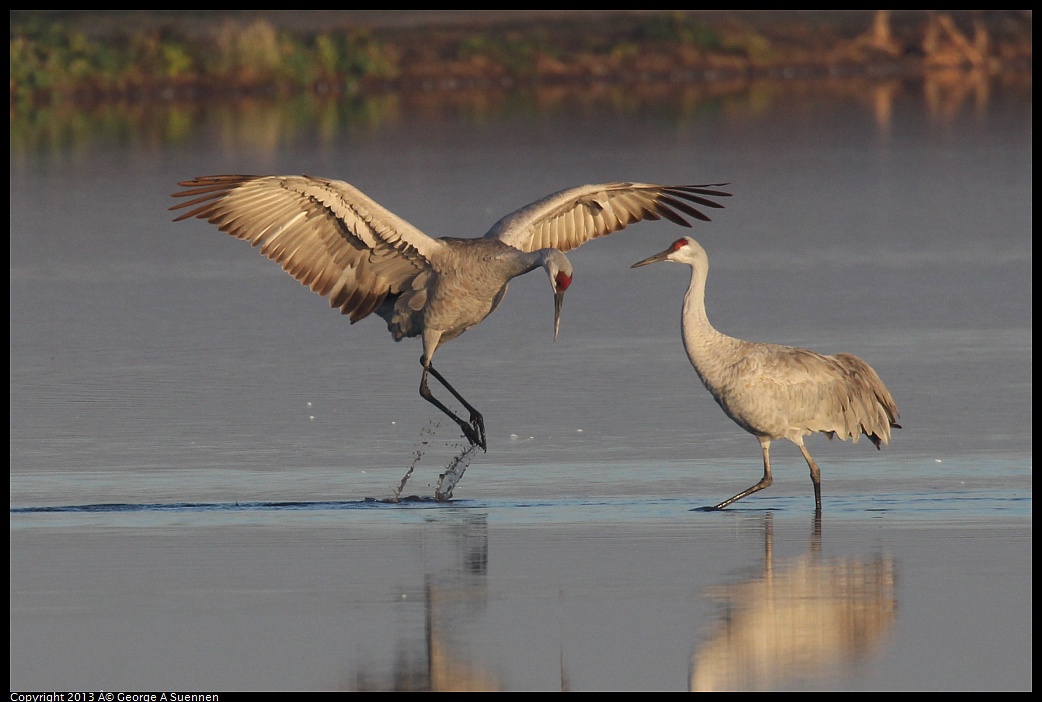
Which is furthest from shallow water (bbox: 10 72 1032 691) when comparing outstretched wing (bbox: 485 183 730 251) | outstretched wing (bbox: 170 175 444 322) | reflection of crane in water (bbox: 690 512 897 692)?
outstretched wing (bbox: 485 183 730 251)

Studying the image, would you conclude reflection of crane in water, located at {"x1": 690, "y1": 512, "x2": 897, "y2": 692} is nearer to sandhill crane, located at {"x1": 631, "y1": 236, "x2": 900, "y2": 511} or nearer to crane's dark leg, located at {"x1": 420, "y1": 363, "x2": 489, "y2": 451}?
sandhill crane, located at {"x1": 631, "y1": 236, "x2": 900, "y2": 511}

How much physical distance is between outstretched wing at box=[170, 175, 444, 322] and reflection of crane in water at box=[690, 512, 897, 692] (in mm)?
3829

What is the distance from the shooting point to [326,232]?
474 inches

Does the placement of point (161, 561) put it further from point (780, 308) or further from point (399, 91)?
point (399, 91)

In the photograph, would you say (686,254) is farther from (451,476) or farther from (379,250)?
(379,250)

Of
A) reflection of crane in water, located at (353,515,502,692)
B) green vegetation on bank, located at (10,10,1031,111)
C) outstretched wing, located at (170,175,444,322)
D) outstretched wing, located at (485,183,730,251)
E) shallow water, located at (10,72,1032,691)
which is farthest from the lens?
green vegetation on bank, located at (10,10,1031,111)

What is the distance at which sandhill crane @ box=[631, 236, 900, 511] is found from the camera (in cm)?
1006

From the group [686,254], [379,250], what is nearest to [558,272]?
[686,254]

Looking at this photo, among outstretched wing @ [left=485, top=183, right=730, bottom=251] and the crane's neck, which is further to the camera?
outstretched wing @ [left=485, top=183, right=730, bottom=251]

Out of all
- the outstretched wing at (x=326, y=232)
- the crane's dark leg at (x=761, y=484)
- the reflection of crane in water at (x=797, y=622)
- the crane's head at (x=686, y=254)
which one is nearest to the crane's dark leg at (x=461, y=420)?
the outstretched wing at (x=326, y=232)

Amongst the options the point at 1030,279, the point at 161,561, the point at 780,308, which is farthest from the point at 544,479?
the point at 1030,279

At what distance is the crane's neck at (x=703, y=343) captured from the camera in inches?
404

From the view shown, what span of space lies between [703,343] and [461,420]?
1411mm

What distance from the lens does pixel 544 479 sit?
10234 mm
